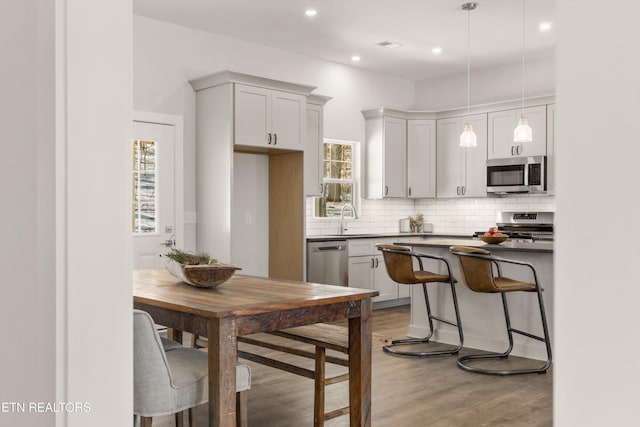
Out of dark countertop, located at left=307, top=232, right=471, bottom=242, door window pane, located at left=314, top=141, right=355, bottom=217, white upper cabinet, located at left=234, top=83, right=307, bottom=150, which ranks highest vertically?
white upper cabinet, located at left=234, top=83, right=307, bottom=150

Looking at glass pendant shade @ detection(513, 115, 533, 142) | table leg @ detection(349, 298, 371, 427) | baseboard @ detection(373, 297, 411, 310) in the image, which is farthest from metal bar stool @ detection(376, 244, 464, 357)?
baseboard @ detection(373, 297, 411, 310)

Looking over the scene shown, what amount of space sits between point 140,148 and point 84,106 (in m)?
4.51

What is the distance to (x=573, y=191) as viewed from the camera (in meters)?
0.41

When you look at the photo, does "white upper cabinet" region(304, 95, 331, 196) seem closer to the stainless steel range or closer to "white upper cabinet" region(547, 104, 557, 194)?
the stainless steel range

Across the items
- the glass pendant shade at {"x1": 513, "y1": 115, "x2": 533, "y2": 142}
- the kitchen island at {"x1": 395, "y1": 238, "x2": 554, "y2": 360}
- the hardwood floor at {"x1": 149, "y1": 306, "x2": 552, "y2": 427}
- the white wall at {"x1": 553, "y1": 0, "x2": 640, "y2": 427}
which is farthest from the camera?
the glass pendant shade at {"x1": 513, "y1": 115, "x2": 533, "y2": 142}

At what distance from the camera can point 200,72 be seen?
19.8 ft

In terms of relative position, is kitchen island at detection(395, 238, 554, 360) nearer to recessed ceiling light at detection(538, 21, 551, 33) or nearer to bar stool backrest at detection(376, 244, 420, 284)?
bar stool backrest at detection(376, 244, 420, 284)

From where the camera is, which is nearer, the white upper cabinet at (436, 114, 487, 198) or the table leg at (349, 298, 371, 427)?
the table leg at (349, 298, 371, 427)

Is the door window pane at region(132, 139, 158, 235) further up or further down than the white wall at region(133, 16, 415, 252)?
further down

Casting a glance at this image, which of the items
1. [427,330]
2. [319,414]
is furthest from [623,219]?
[427,330]

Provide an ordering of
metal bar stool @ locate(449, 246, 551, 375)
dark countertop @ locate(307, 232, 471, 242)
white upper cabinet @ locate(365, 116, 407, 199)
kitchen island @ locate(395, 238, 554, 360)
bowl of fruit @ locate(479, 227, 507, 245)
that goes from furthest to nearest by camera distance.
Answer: white upper cabinet @ locate(365, 116, 407, 199) < dark countertop @ locate(307, 232, 471, 242) < bowl of fruit @ locate(479, 227, 507, 245) < kitchen island @ locate(395, 238, 554, 360) < metal bar stool @ locate(449, 246, 551, 375)

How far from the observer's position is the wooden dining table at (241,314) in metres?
2.18

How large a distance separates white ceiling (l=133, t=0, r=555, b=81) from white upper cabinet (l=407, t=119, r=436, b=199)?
913 mm

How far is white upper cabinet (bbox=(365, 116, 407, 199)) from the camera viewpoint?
7.60 m
